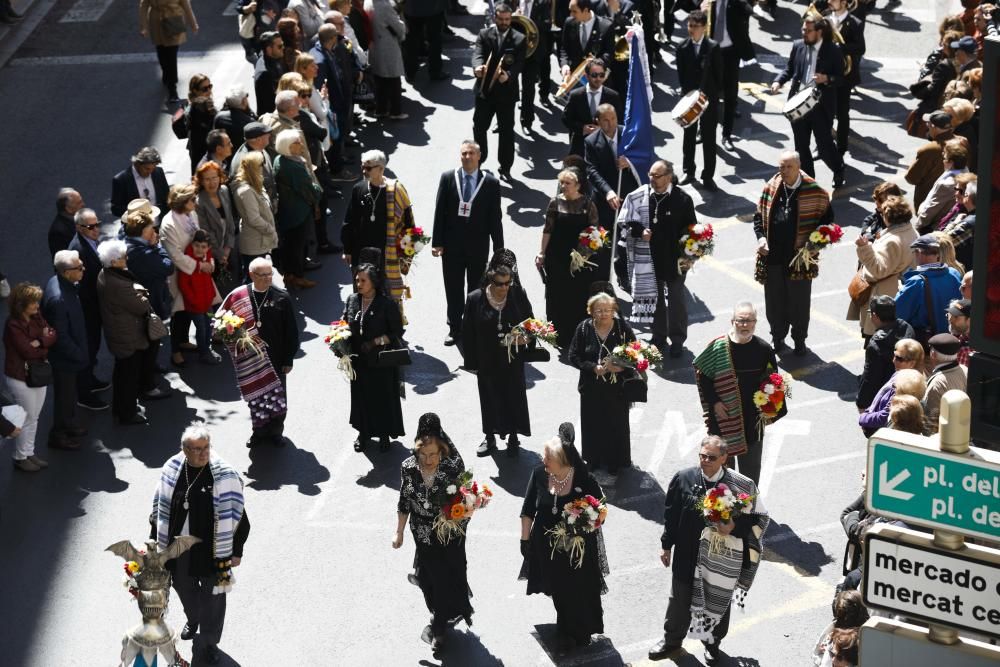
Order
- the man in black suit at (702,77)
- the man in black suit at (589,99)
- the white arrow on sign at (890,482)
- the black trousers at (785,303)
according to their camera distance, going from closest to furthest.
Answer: the white arrow on sign at (890,482) < the black trousers at (785,303) < the man in black suit at (589,99) < the man in black suit at (702,77)

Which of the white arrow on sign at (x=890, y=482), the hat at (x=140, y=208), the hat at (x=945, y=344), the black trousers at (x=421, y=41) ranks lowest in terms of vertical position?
the black trousers at (x=421, y=41)

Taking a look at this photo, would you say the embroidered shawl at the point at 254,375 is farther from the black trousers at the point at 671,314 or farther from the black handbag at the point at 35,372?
the black trousers at the point at 671,314

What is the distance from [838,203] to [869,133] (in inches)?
100

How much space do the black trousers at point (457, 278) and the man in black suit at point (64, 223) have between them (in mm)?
3665

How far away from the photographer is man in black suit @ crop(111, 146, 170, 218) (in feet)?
53.7

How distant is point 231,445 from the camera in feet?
48.3

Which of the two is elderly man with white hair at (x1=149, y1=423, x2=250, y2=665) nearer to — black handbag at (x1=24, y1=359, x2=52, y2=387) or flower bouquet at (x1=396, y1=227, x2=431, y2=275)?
black handbag at (x1=24, y1=359, x2=52, y2=387)

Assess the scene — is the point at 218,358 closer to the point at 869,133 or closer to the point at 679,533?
the point at 679,533

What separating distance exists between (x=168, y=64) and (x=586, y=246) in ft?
29.1

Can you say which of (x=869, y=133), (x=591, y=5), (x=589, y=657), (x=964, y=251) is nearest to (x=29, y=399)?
(x=589, y=657)

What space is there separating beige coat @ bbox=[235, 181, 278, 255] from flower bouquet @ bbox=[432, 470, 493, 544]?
573 centimetres

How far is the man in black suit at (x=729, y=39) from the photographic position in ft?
67.8

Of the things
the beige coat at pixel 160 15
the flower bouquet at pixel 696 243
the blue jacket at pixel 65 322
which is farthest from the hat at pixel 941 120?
the beige coat at pixel 160 15

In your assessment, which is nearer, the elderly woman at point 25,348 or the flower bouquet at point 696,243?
the elderly woman at point 25,348
